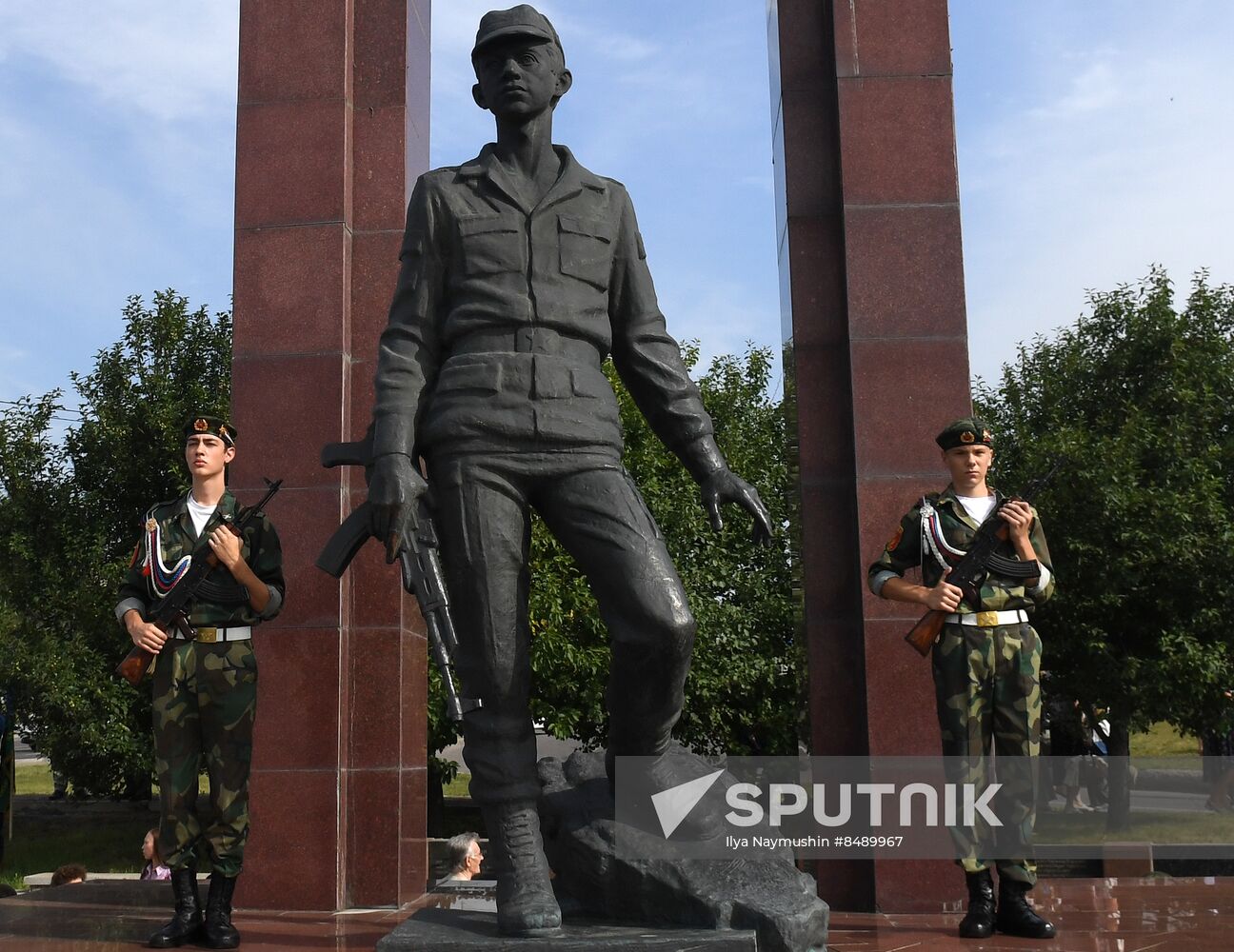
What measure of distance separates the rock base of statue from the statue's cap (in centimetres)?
266

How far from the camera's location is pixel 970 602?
590cm

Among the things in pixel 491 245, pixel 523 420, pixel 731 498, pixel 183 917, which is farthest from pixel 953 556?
pixel 183 917

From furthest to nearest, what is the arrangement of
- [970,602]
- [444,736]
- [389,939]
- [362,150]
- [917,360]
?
1. [444,736]
2. [362,150]
3. [917,360]
4. [970,602]
5. [389,939]

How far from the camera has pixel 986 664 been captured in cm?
586

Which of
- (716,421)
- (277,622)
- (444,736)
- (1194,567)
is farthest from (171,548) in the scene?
(716,421)

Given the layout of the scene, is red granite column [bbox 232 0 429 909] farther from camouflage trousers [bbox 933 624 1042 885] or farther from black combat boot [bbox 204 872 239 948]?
camouflage trousers [bbox 933 624 1042 885]

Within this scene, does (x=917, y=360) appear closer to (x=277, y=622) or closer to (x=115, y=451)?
(x=277, y=622)

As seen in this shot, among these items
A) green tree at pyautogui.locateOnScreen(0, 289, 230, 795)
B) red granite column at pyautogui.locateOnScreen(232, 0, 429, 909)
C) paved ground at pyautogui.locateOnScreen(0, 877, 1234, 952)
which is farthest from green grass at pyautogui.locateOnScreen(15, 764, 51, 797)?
red granite column at pyautogui.locateOnScreen(232, 0, 429, 909)

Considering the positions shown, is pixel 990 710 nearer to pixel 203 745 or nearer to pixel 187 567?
pixel 203 745

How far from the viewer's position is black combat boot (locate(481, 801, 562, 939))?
13.6ft

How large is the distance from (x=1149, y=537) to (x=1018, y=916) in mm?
13399

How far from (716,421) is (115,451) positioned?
33.7 feet

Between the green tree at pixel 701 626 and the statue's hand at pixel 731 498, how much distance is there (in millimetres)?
11060

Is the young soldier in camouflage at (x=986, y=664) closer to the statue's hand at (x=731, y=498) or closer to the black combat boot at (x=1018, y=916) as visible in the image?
the black combat boot at (x=1018, y=916)
